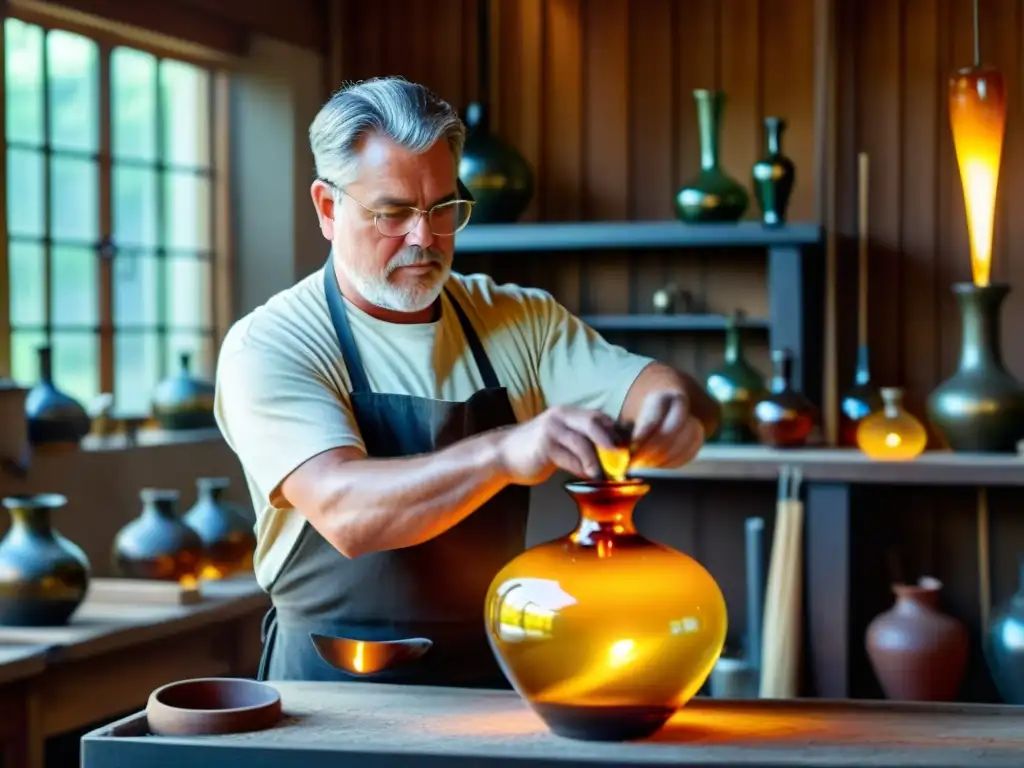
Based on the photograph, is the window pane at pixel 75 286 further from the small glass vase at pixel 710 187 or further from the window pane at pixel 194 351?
the small glass vase at pixel 710 187

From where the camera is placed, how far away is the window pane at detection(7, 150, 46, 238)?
14.1 ft

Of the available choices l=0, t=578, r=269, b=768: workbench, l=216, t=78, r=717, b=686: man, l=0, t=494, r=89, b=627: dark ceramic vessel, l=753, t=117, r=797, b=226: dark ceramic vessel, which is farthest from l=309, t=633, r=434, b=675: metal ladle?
l=753, t=117, r=797, b=226: dark ceramic vessel

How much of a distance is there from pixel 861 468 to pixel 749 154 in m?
1.29

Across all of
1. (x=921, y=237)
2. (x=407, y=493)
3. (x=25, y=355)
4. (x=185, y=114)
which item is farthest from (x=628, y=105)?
(x=407, y=493)

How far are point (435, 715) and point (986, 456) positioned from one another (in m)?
2.91

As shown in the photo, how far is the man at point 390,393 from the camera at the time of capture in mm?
2115

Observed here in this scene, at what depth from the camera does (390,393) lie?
2379 millimetres

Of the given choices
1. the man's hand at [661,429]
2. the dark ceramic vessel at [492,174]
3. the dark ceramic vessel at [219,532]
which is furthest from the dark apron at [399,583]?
the dark ceramic vessel at [492,174]

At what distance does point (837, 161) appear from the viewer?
197 inches

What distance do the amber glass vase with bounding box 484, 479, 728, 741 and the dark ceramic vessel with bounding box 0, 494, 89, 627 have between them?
2019mm

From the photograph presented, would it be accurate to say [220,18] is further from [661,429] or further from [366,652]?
[661,429]

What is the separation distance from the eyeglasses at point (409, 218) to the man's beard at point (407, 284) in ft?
0.10

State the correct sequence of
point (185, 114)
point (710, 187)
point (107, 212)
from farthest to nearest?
point (185, 114) < point (710, 187) < point (107, 212)

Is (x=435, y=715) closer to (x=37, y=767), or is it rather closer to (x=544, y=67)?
(x=37, y=767)
